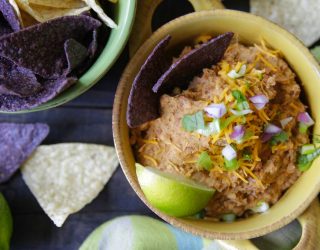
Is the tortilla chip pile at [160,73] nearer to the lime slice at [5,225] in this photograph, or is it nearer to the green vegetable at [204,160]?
the green vegetable at [204,160]

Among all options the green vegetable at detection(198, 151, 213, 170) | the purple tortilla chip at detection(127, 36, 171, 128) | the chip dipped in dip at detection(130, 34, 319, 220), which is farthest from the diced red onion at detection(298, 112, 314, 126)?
the purple tortilla chip at detection(127, 36, 171, 128)

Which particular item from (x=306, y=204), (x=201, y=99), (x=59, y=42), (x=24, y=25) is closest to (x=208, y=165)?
(x=201, y=99)

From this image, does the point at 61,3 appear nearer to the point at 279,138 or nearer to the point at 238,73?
the point at 238,73

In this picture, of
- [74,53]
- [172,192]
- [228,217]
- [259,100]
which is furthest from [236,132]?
[74,53]

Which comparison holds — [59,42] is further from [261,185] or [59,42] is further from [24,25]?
[261,185]

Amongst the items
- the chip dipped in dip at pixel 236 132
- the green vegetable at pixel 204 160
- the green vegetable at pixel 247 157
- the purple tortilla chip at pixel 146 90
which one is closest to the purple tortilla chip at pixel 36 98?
the purple tortilla chip at pixel 146 90
